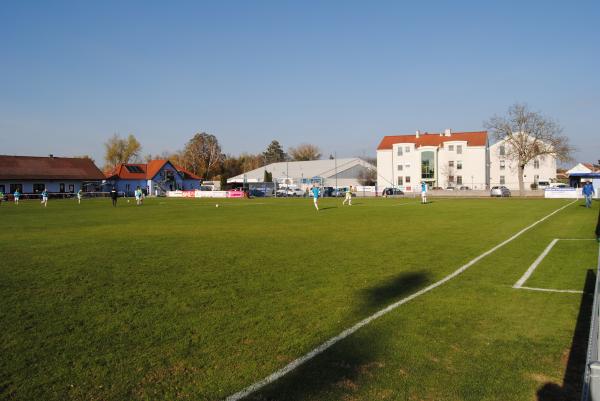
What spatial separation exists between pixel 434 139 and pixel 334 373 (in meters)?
87.2

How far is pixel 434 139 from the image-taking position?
3425 inches

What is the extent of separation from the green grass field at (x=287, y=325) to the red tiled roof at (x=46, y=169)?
237 feet

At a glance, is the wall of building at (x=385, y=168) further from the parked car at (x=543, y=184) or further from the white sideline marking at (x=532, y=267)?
the white sideline marking at (x=532, y=267)

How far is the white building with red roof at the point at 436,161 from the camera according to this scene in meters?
80.8

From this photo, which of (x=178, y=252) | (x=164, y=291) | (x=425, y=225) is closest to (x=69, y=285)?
(x=164, y=291)

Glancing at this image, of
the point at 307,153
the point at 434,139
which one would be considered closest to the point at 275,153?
the point at 307,153

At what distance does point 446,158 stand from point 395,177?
986cm

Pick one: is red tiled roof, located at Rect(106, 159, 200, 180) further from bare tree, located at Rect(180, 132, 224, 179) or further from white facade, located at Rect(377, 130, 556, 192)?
white facade, located at Rect(377, 130, 556, 192)

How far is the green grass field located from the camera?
4473 millimetres

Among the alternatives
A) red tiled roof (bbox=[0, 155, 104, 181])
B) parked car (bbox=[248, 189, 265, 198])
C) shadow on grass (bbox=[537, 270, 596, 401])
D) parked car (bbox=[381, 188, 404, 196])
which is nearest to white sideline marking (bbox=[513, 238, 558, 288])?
shadow on grass (bbox=[537, 270, 596, 401])

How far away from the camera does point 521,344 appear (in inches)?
219

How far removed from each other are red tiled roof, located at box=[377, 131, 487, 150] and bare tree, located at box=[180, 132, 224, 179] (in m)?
44.1

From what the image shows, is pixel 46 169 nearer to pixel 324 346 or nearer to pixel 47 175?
pixel 47 175

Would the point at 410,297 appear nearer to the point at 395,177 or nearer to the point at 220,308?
the point at 220,308
